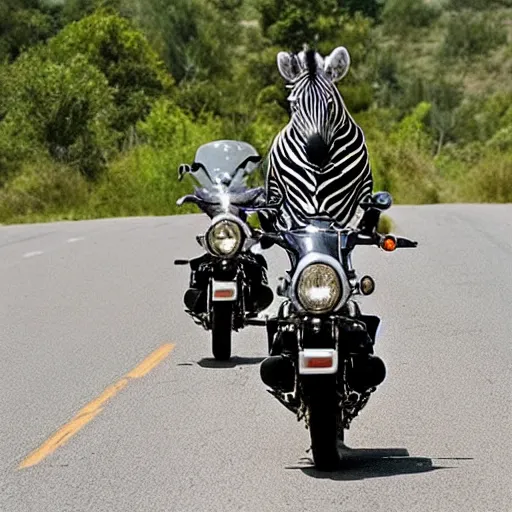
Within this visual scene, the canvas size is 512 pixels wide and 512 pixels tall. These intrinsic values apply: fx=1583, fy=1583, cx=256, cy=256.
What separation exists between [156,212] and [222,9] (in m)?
53.1

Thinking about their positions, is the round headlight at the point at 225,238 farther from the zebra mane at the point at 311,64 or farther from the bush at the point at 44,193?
the bush at the point at 44,193

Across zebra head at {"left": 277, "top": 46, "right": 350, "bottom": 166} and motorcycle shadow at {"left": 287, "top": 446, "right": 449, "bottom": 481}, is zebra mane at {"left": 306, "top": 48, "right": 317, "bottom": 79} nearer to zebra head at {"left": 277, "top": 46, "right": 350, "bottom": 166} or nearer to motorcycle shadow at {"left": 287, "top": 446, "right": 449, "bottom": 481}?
zebra head at {"left": 277, "top": 46, "right": 350, "bottom": 166}

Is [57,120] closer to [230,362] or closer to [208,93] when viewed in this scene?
[208,93]

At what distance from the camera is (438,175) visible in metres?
50.4

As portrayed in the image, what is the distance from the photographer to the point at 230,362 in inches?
456

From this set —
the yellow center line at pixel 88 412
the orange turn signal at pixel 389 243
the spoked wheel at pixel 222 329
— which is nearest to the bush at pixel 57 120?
the yellow center line at pixel 88 412

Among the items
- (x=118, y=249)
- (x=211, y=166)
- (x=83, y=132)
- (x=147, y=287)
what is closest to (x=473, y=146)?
(x=83, y=132)

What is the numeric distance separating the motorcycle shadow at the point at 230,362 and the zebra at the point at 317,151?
6.55 feet

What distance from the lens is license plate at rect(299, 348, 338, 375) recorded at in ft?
23.6

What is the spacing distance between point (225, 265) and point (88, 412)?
2.10 meters

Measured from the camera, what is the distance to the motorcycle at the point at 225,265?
36.6 ft

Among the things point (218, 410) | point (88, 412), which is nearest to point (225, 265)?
point (218, 410)

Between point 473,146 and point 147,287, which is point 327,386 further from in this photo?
point 473,146

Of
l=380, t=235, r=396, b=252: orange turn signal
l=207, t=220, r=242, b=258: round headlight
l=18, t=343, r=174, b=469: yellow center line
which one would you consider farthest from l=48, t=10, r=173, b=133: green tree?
l=380, t=235, r=396, b=252: orange turn signal
